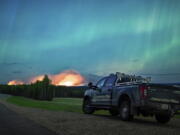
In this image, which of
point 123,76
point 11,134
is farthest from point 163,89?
point 11,134

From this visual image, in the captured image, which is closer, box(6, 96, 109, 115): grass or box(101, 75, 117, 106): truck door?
box(101, 75, 117, 106): truck door

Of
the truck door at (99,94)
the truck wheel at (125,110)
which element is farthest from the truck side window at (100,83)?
the truck wheel at (125,110)

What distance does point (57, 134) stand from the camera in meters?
8.19

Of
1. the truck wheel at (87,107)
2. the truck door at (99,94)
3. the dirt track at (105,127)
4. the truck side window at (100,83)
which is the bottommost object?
the dirt track at (105,127)

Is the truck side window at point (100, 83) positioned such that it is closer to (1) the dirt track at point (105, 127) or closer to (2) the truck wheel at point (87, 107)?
(2) the truck wheel at point (87, 107)

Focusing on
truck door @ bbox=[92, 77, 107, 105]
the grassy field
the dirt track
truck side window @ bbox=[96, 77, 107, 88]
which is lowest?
the grassy field

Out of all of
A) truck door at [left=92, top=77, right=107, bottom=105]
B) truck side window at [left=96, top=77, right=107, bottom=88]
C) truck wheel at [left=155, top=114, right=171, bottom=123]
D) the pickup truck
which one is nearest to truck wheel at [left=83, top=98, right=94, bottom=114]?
truck door at [left=92, top=77, right=107, bottom=105]

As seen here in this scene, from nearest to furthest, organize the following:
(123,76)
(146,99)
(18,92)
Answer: (146,99) → (123,76) → (18,92)

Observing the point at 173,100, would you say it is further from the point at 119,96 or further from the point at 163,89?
the point at 119,96

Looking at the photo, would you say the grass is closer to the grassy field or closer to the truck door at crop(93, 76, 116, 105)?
the grassy field

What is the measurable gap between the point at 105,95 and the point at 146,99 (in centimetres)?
371

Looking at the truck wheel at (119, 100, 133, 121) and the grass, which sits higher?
the truck wheel at (119, 100, 133, 121)

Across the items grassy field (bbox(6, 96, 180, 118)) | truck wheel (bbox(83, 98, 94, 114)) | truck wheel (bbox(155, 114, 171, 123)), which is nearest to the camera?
truck wheel (bbox(155, 114, 171, 123))

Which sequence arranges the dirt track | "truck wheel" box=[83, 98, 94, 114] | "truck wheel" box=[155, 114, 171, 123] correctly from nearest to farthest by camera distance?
the dirt track, "truck wheel" box=[155, 114, 171, 123], "truck wheel" box=[83, 98, 94, 114]
